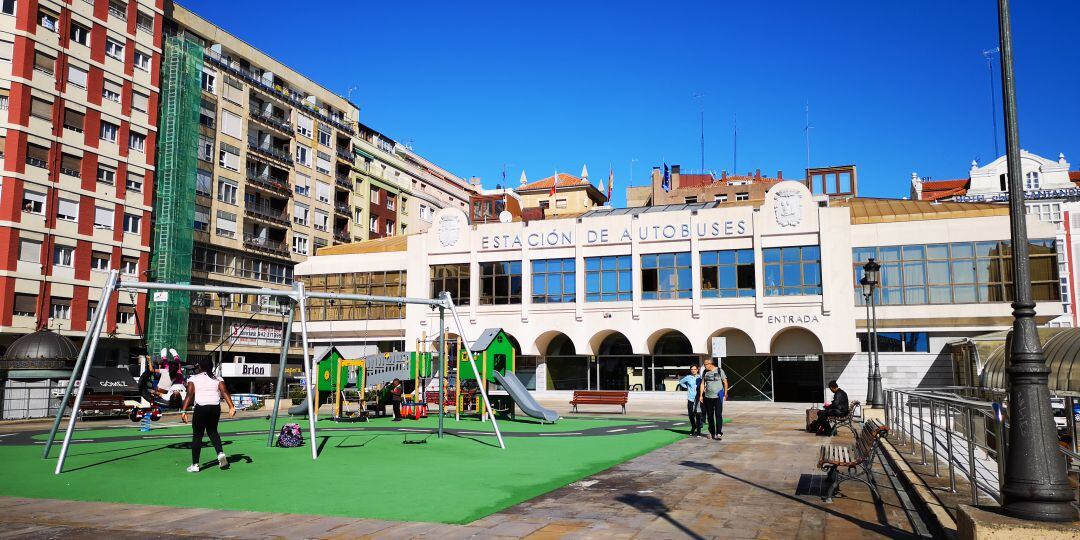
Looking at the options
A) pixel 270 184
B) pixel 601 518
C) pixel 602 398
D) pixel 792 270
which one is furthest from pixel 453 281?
pixel 601 518

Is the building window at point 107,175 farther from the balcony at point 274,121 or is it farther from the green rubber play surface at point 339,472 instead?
the green rubber play surface at point 339,472

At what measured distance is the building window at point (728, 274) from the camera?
41812mm

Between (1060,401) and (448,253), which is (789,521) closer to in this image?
(1060,401)

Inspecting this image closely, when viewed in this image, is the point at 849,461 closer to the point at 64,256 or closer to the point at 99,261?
the point at 64,256

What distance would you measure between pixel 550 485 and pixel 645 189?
6959cm

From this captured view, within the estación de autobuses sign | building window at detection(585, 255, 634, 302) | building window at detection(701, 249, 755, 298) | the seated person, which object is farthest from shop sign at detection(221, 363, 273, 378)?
the seated person

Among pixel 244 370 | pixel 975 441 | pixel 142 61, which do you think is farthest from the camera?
pixel 142 61

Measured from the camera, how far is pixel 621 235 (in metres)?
44.6

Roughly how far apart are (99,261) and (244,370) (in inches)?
493

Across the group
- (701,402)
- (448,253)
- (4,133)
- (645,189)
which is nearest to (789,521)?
(701,402)

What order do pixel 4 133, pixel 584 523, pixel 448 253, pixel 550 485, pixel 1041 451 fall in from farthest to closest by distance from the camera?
1. pixel 448 253
2. pixel 4 133
3. pixel 550 485
4. pixel 584 523
5. pixel 1041 451

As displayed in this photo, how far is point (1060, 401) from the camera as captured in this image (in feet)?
52.9

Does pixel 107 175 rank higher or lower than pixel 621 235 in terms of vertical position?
higher

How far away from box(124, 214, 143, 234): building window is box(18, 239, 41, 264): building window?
6430mm
